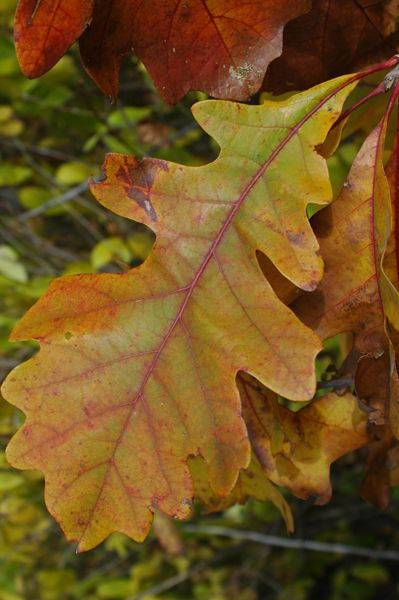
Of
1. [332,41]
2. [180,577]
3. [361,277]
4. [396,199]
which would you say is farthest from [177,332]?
[180,577]

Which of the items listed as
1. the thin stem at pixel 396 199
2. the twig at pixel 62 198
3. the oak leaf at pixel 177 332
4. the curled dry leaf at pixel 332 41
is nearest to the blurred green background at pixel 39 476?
the twig at pixel 62 198

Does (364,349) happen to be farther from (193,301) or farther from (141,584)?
(141,584)

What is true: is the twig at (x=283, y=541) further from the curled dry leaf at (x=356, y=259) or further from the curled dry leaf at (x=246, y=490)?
the curled dry leaf at (x=356, y=259)

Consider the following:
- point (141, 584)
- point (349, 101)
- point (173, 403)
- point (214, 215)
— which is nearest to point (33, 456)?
point (173, 403)

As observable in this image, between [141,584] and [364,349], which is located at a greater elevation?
[364,349]

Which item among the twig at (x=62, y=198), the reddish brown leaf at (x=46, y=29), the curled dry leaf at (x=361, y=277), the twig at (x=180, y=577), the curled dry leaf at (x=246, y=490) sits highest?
the reddish brown leaf at (x=46, y=29)

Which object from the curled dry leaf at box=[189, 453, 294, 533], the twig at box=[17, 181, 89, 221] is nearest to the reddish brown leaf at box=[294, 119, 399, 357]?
Answer: the curled dry leaf at box=[189, 453, 294, 533]
